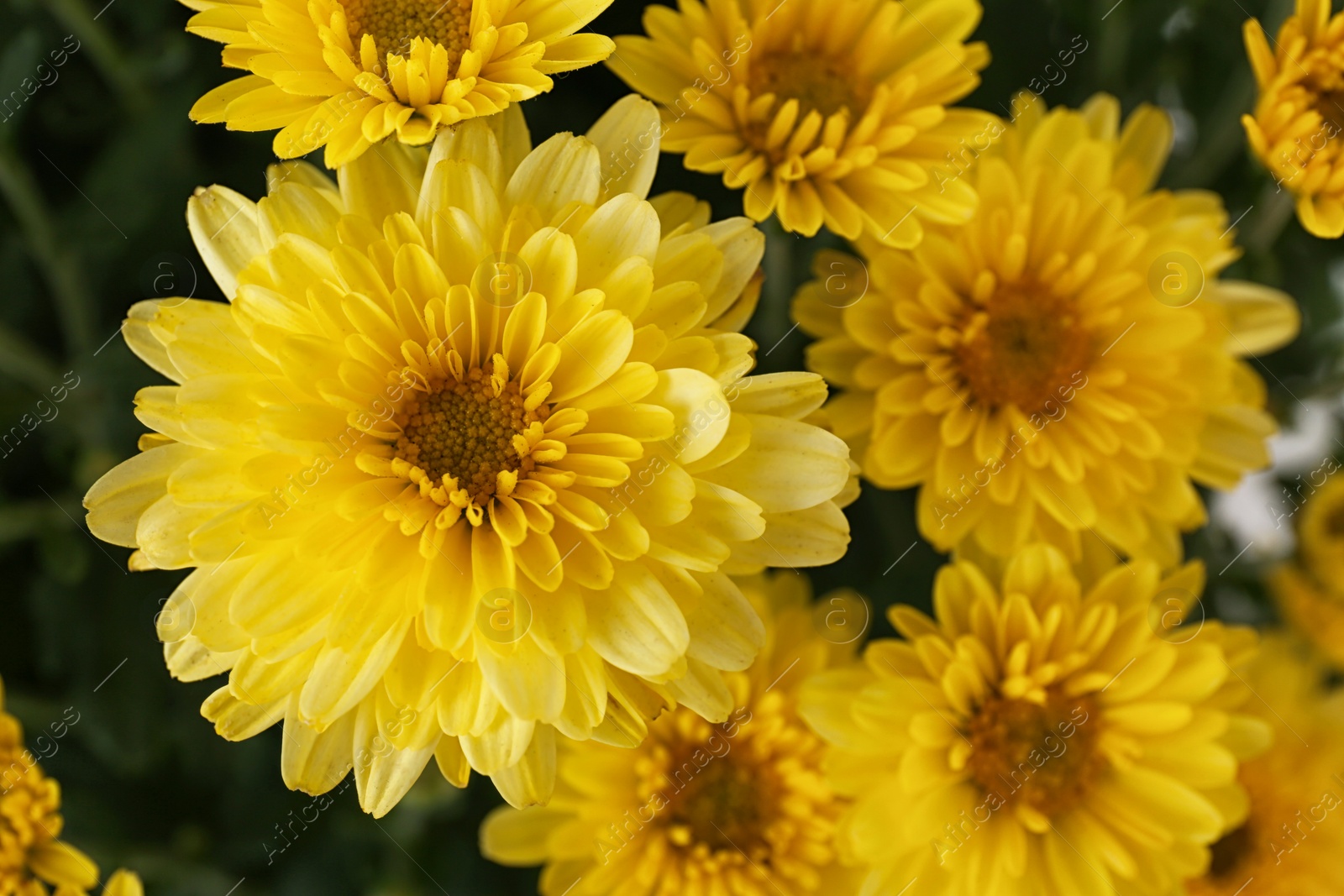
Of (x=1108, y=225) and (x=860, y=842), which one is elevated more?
(x=1108, y=225)

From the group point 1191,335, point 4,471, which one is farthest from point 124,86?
point 1191,335

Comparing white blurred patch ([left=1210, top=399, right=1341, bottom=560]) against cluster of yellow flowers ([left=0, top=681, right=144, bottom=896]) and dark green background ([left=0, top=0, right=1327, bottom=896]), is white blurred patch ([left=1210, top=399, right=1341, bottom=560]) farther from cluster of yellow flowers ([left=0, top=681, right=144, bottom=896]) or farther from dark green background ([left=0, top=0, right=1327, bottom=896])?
cluster of yellow flowers ([left=0, top=681, right=144, bottom=896])

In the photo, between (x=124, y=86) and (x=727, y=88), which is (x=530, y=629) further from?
(x=124, y=86)

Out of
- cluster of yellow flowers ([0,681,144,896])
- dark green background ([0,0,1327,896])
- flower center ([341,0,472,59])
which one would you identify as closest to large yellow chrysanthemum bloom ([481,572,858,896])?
dark green background ([0,0,1327,896])

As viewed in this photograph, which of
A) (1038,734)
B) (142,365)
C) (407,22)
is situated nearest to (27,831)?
(142,365)

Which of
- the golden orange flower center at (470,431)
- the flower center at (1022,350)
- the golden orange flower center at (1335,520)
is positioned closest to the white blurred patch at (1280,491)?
the golden orange flower center at (1335,520)

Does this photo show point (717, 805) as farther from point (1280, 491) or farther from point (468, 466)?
point (1280, 491)
